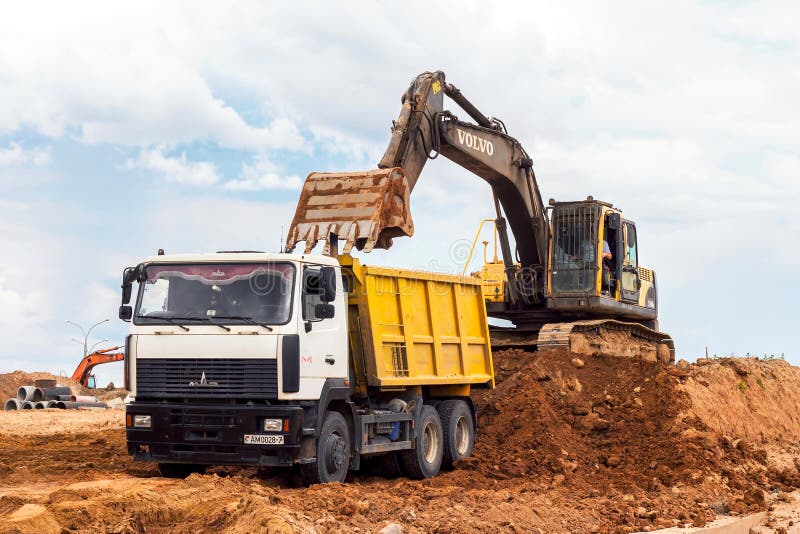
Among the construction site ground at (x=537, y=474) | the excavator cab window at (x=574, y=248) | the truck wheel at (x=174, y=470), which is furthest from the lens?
the excavator cab window at (x=574, y=248)

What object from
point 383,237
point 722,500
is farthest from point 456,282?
point 722,500

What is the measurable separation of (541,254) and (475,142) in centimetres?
395

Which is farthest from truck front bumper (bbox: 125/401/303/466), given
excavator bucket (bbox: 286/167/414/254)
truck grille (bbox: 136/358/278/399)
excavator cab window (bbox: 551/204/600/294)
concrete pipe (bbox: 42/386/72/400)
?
concrete pipe (bbox: 42/386/72/400)

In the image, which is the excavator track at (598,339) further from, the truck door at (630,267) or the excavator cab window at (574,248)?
the excavator cab window at (574,248)

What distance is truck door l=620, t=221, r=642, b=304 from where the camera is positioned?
2265 centimetres

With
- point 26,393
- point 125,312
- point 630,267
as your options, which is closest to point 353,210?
point 125,312

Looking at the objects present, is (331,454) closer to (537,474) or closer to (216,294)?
(216,294)

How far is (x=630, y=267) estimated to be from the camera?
2302cm

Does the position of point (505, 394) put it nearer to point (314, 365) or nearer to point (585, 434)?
point (585, 434)

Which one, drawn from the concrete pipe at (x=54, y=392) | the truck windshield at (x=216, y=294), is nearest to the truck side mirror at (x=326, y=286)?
the truck windshield at (x=216, y=294)

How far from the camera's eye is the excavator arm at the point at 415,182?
49.9 ft

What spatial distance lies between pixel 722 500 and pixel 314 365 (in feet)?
21.5

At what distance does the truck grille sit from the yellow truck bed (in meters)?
2.10

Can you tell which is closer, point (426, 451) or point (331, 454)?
Result: point (331, 454)
